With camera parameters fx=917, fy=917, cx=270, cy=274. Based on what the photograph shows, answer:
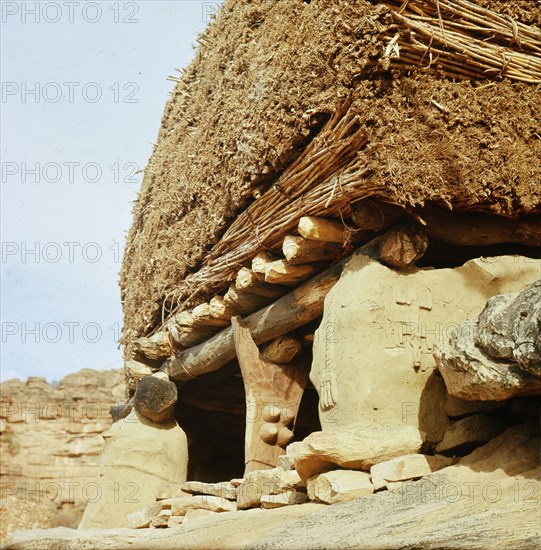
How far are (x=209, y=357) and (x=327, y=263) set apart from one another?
1.59m

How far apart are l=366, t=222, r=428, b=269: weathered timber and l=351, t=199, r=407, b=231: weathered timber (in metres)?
0.07

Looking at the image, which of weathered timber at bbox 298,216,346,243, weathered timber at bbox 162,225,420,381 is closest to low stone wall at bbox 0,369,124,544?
weathered timber at bbox 162,225,420,381

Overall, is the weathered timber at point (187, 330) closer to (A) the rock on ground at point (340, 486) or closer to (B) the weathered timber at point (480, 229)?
(B) the weathered timber at point (480, 229)

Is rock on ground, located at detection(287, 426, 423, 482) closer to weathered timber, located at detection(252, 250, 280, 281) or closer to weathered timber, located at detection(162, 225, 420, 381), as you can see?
weathered timber, located at detection(162, 225, 420, 381)

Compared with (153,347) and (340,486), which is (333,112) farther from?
(153,347)

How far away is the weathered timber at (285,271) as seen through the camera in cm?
557

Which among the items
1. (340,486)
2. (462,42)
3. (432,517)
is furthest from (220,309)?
(432,517)

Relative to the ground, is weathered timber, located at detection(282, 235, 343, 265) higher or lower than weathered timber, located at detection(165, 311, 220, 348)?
higher

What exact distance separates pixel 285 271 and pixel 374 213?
0.85 m

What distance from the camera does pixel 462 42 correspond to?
189 inches

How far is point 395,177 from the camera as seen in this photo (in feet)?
14.7

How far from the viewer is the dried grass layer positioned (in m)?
4.59

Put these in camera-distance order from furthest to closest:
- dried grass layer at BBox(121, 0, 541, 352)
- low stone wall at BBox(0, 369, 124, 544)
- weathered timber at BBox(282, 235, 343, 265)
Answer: low stone wall at BBox(0, 369, 124, 544) < weathered timber at BBox(282, 235, 343, 265) < dried grass layer at BBox(121, 0, 541, 352)

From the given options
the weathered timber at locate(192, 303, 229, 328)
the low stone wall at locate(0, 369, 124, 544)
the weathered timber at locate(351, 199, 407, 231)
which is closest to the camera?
the weathered timber at locate(351, 199, 407, 231)
